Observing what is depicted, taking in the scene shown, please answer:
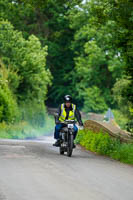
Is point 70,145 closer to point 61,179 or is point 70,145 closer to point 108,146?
point 108,146

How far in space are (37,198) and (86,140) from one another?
1269cm

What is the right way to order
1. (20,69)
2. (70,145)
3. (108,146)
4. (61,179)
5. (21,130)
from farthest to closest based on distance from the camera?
1. (20,69)
2. (21,130)
3. (108,146)
4. (70,145)
5. (61,179)

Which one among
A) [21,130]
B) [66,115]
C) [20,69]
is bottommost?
[21,130]

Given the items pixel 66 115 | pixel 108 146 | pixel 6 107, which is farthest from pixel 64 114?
pixel 6 107

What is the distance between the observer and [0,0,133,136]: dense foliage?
42.0 meters

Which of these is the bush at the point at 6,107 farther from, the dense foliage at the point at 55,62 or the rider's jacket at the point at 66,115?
the rider's jacket at the point at 66,115

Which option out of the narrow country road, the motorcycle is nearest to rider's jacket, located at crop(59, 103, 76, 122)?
the motorcycle

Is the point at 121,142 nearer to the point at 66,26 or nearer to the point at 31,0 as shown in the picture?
the point at 31,0

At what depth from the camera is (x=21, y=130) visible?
38469mm

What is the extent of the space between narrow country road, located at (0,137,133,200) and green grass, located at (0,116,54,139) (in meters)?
18.2

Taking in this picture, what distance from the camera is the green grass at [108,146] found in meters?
16.8

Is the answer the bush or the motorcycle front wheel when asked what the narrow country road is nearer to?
the motorcycle front wheel

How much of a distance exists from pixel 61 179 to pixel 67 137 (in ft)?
18.7

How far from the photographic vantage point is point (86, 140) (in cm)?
2156
